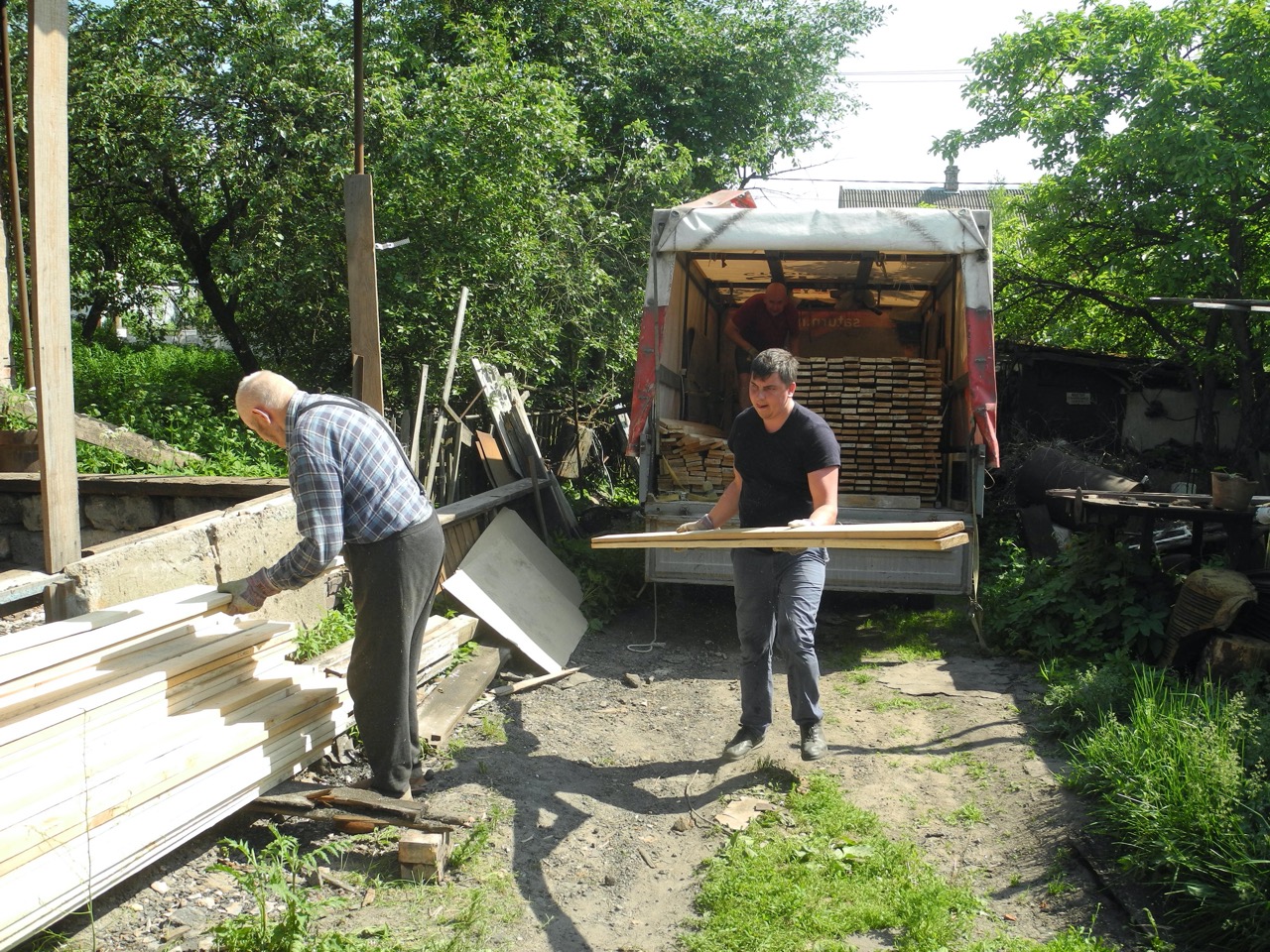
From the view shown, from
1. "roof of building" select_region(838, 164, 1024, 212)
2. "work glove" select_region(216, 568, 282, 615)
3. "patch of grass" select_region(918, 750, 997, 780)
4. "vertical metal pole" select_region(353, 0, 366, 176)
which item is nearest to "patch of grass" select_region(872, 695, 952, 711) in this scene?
"patch of grass" select_region(918, 750, 997, 780)

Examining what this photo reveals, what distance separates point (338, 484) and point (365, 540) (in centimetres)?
27

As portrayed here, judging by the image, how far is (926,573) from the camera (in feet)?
21.5

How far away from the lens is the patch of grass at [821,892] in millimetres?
3176

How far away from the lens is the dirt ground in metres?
3.27

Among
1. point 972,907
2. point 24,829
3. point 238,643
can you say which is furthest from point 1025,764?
point 24,829

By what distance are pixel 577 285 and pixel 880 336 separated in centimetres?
325

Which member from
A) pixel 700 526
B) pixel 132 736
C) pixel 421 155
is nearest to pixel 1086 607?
pixel 700 526

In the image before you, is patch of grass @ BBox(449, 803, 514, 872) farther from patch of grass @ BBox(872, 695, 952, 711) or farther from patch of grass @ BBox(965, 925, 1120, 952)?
patch of grass @ BBox(872, 695, 952, 711)

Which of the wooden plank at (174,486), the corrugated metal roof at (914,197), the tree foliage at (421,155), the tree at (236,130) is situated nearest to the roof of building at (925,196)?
the corrugated metal roof at (914,197)

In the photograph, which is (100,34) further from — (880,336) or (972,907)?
(972,907)

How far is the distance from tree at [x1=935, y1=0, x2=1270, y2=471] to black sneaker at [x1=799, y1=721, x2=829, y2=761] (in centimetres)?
653

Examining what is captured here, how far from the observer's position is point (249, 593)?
12.2 ft

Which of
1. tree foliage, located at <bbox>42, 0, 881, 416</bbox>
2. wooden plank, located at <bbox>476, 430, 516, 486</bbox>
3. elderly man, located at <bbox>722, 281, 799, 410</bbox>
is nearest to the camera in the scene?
wooden plank, located at <bbox>476, 430, 516, 486</bbox>

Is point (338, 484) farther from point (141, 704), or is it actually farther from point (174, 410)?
point (174, 410)
